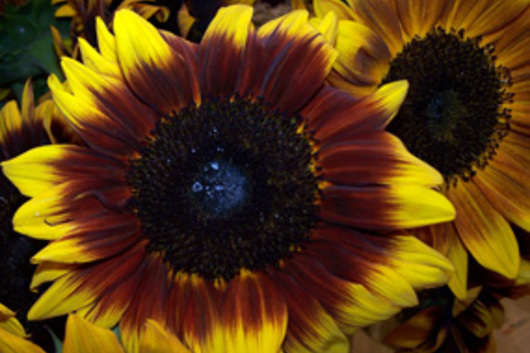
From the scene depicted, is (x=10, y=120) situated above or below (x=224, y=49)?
below

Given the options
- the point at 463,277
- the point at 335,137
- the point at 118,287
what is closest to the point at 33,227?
the point at 118,287

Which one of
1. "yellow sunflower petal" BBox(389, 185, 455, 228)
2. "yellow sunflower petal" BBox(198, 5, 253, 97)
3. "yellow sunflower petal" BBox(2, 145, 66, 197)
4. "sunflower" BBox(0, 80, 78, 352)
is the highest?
"yellow sunflower petal" BBox(198, 5, 253, 97)

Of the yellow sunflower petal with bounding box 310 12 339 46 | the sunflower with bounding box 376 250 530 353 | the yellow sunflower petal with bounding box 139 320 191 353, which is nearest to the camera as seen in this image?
the yellow sunflower petal with bounding box 139 320 191 353

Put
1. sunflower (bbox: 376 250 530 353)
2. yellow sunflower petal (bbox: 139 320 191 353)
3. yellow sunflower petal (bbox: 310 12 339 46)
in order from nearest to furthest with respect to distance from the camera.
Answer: yellow sunflower petal (bbox: 139 320 191 353) < yellow sunflower petal (bbox: 310 12 339 46) < sunflower (bbox: 376 250 530 353)

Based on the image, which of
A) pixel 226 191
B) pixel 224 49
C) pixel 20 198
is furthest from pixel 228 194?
pixel 20 198

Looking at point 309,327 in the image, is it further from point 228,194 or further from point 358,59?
point 358,59

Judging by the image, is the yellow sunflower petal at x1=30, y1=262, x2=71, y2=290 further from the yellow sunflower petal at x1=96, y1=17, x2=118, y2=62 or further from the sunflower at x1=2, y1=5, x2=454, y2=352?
the yellow sunflower petal at x1=96, y1=17, x2=118, y2=62

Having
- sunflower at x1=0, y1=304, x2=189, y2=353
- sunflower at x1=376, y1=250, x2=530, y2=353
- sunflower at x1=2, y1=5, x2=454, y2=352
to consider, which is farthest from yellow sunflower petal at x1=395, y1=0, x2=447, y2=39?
sunflower at x1=0, y1=304, x2=189, y2=353

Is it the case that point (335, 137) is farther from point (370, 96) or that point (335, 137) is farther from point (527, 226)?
point (527, 226)
